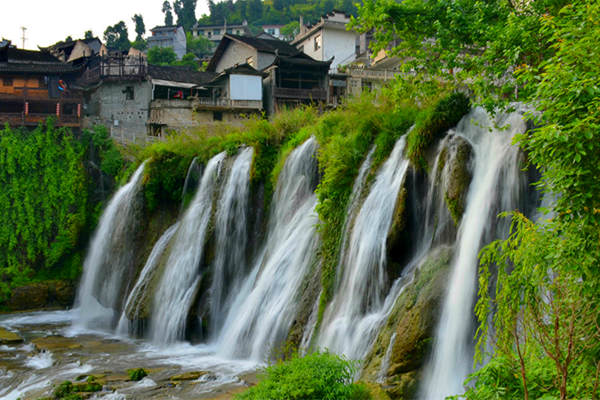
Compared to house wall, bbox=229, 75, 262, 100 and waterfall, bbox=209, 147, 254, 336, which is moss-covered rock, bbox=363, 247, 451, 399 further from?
house wall, bbox=229, 75, 262, 100

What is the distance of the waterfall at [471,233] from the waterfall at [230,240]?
310 inches

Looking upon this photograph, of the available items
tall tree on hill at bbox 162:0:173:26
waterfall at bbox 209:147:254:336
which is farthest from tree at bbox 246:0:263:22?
waterfall at bbox 209:147:254:336

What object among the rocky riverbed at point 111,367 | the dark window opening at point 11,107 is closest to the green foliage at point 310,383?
the rocky riverbed at point 111,367

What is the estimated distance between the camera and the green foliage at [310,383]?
7.10 meters

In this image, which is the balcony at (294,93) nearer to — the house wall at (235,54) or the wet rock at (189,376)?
the house wall at (235,54)

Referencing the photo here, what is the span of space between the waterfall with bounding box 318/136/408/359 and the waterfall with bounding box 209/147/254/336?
17.3 ft

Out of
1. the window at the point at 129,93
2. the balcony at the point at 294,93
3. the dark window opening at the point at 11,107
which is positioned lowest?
the dark window opening at the point at 11,107

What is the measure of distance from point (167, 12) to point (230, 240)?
103443mm

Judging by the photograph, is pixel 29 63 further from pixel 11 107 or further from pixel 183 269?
pixel 183 269

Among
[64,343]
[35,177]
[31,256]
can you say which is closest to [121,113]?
[35,177]

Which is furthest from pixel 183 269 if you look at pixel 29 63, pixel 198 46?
pixel 198 46

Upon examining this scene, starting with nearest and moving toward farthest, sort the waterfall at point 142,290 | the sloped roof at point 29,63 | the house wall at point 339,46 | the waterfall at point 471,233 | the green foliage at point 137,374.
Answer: the waterfall at point 471,233, the green foliage at point 137,374, the waterfall at point 142,290, the sloped roof at point 29,63, the house wall at point 339,46

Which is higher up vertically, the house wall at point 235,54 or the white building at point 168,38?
the white building at point 168,38

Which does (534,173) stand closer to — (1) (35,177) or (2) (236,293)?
(2) (236,293)
